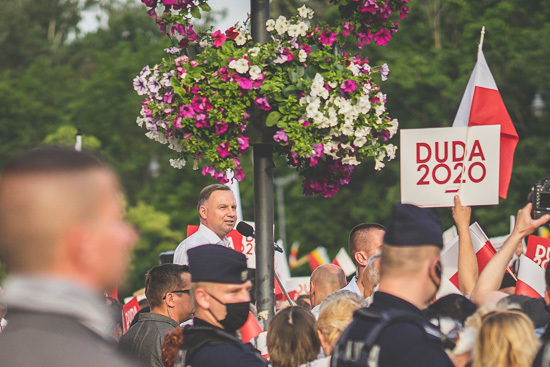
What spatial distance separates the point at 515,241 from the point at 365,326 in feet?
7.18

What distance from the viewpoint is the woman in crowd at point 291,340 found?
15.4 ft

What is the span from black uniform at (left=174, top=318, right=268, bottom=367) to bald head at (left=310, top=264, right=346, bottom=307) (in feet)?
10.6

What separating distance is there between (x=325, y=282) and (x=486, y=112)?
191cm

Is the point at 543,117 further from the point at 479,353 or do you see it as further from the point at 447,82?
the point at 479,353

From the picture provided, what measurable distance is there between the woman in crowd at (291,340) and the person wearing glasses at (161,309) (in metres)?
1.33

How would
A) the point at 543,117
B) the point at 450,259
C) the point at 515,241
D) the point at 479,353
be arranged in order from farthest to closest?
1. the point at 543,117
2. the point at 450,259
3. the point at 515,241
4. the point at 479,353

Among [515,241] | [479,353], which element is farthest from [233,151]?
[479,353]

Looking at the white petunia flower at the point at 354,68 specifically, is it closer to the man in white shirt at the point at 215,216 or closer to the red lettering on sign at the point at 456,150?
the red lettering on sign at the point at 456,150

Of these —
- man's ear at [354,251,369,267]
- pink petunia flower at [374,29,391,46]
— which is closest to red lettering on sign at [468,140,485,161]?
man's ear at [354,251,369,267]

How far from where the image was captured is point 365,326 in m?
3.20

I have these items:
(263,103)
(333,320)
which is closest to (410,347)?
(333,320)

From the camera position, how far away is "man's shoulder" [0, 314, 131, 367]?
67.4 inches

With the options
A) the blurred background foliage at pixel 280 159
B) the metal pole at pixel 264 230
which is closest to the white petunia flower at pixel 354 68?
the metal pole at pixel 264 230

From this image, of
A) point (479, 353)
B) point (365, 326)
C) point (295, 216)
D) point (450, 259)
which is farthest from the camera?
point (295, 216)
